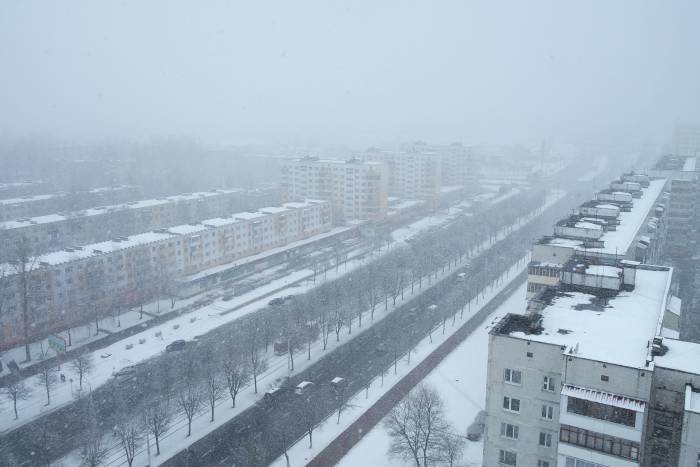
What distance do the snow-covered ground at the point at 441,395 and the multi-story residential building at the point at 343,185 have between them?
2392cm

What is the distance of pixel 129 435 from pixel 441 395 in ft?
32.1

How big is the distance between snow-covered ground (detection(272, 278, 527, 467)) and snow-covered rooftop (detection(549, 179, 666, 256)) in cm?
446

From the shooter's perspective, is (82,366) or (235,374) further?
(82,366)

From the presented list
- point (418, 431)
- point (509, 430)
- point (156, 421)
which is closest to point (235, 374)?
point (156, 421)

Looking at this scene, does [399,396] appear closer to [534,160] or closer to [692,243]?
[692,243]

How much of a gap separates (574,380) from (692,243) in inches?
1295

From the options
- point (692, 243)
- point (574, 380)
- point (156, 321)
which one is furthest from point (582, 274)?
point (692, 243)

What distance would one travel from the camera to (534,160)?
4011 inches

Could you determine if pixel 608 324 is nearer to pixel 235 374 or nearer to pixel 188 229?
pixel 235 374

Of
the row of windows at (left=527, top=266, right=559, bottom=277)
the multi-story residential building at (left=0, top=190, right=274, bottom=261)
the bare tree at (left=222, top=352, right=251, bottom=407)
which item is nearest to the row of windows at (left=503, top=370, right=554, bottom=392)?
the row of windows at (left=527, top=266, right=559, bottom=277)

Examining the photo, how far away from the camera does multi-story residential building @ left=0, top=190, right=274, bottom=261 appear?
3537 centimetres

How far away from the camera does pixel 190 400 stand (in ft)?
52.7

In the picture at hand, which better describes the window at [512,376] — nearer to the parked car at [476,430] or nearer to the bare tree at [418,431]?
the bare tree at [418,431]

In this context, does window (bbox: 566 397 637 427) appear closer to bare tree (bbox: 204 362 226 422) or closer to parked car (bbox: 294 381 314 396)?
parked car (bbox: 294 381 314 396)
